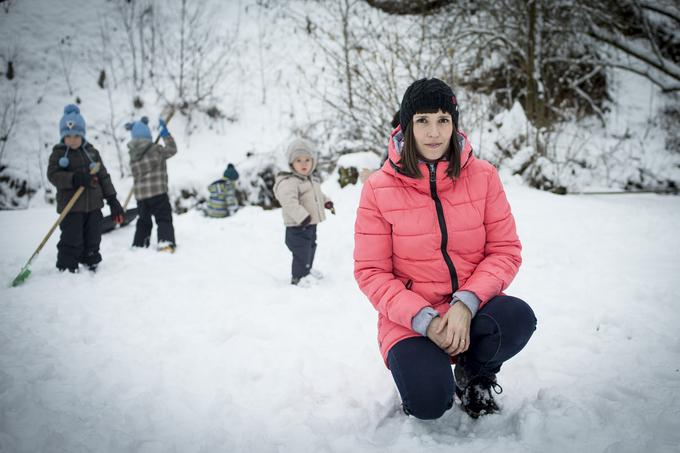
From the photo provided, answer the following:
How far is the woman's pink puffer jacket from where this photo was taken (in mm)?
1499

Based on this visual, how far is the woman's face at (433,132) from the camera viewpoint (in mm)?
1470

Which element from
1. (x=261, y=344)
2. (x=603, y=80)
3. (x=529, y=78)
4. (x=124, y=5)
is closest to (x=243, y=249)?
(x=261, y=344)

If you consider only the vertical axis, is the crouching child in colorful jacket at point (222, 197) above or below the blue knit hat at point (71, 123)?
below

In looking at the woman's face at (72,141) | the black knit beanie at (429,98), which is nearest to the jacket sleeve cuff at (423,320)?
the black knit beanie at (429,98)

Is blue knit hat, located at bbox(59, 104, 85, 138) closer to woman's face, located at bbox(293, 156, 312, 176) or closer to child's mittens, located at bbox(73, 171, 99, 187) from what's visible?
child's mittens, located at bbox(73, 171, 99, 187)

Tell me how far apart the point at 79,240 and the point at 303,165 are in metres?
2.56

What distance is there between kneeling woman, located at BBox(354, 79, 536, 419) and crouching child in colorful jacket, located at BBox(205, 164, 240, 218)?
5.09 m

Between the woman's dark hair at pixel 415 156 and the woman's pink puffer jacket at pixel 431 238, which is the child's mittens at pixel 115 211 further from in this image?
the woman's dark hair at pixel 415 156

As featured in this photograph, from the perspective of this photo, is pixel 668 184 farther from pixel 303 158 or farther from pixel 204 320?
pixel 204 320

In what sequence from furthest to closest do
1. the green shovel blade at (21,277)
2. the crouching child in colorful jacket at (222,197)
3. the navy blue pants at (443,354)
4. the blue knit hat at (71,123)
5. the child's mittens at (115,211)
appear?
the crouching child in colorful jacket at (222,197) < the child's mittens at (115,211) < the blue knit hat at (71,123) < the green shovel blade at (21,277) < the navy blue pants at (443,354)

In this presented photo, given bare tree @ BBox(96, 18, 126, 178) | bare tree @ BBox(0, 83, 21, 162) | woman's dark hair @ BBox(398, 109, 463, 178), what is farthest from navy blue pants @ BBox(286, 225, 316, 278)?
bare tree @ BBox(0, 83, 21, 162)

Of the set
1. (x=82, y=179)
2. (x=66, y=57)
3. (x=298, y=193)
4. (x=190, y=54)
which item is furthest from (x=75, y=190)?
(x=66, y=57)

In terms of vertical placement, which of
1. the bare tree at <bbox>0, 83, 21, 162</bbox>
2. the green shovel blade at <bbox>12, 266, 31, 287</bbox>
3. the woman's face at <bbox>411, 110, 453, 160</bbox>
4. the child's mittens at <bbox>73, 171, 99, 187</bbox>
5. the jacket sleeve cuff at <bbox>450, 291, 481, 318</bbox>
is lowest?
the green shovel blade at <bbox>12, 266, 31, 287</bbox>

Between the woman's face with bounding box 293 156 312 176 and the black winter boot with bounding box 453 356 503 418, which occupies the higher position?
the woman's face with bounding box 293 156 312 176
